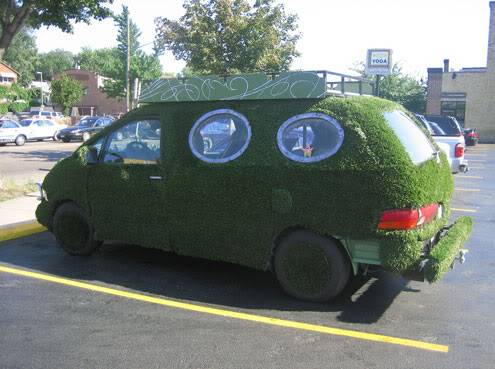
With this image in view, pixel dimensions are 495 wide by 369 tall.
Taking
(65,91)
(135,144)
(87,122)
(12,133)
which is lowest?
(135,144)

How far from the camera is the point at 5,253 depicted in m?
6.53

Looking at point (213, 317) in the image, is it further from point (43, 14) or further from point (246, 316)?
point (43, 14)

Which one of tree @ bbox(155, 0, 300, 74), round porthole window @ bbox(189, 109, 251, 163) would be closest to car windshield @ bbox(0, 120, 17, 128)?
tree @ bbox(155, 0, 300, 74)

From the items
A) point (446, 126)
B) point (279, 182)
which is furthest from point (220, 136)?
point (446, 126)

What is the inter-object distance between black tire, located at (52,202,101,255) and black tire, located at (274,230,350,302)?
2.48 meters

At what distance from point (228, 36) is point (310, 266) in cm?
1609

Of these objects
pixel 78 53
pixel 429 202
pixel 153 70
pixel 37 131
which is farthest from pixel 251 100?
pixel 78 53

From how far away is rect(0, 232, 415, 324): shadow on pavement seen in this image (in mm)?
4762

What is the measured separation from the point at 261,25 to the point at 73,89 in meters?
44.3

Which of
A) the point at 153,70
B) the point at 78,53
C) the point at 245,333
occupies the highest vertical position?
the point at 78,53

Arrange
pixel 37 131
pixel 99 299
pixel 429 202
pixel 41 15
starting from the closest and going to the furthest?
pixel 429 202
pixel 99 299
pixel 41 15
pixel 37 131

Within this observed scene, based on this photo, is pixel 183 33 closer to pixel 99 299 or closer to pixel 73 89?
pixel 99 299

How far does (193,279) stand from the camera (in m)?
5.52

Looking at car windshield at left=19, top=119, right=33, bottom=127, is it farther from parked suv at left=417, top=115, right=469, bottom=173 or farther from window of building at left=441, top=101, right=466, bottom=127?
window of building at left=441, top=101, right=466, bottom=127
